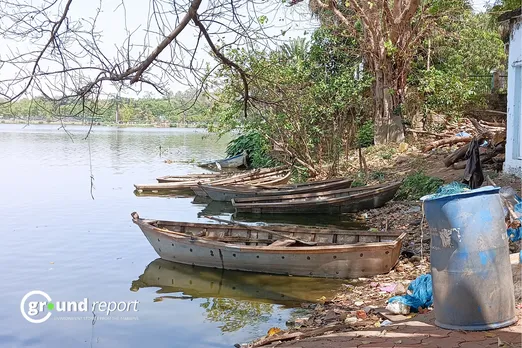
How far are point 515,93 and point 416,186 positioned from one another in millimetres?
4683

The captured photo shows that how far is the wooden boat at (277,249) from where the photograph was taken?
9219 mm

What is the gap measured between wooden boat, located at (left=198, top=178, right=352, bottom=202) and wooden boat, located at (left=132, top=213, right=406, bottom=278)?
19.2 ft

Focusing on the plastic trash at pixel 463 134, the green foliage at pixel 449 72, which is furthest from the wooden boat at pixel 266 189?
the green foliage at pixel 449 72

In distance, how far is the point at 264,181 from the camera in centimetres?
2045

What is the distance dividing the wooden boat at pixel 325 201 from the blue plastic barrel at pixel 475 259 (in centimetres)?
1046

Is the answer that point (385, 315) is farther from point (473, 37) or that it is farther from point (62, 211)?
point (473, 37)

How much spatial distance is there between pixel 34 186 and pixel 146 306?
16.3m

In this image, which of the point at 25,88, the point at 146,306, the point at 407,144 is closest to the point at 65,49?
the point at 25,88

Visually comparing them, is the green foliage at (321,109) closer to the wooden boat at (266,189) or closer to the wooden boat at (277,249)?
the wooden boat at (266,189)

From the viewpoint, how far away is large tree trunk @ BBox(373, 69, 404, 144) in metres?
21.3

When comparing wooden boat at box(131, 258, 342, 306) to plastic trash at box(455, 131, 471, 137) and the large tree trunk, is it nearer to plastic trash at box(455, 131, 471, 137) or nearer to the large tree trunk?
plastic trash at box(455, 131, 471, 137)

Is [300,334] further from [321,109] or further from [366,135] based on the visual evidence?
[366,135]

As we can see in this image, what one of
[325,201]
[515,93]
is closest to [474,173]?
[515,93]

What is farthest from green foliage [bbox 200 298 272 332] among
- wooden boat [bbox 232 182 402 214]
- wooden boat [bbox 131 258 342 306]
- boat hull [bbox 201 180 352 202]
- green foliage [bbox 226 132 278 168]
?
green foliage [bbox 226 132 278 168]
